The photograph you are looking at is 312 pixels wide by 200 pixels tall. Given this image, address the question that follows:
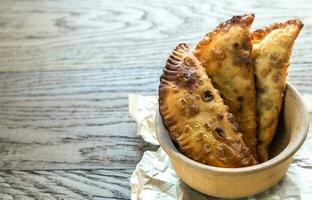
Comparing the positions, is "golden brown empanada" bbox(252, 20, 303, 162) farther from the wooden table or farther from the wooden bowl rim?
the wooden table

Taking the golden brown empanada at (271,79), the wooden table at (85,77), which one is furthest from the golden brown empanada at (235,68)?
the wooden table at (85,77)

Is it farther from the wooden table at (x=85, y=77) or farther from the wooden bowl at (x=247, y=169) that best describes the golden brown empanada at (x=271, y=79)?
the wooden table at (x=85, y=77)

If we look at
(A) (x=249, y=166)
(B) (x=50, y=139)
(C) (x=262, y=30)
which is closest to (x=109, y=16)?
(B) (x=50, y=139)

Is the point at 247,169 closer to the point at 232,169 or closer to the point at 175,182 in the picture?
the point at 232,169

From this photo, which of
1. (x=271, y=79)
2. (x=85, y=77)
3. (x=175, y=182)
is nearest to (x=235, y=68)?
(x=271, y=79)

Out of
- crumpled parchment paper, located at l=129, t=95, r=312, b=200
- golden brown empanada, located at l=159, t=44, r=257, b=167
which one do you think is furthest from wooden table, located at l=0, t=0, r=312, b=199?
golden brown empanada, located at l=159, t=44, r=257, b=167

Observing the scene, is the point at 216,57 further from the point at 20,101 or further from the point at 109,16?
the point at 109,16

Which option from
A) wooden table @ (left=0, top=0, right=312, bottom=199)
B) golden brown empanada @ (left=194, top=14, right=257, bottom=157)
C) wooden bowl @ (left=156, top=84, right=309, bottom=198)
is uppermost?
golden brown empanada @ (left=194, top=14, right=257, bottom=157)
